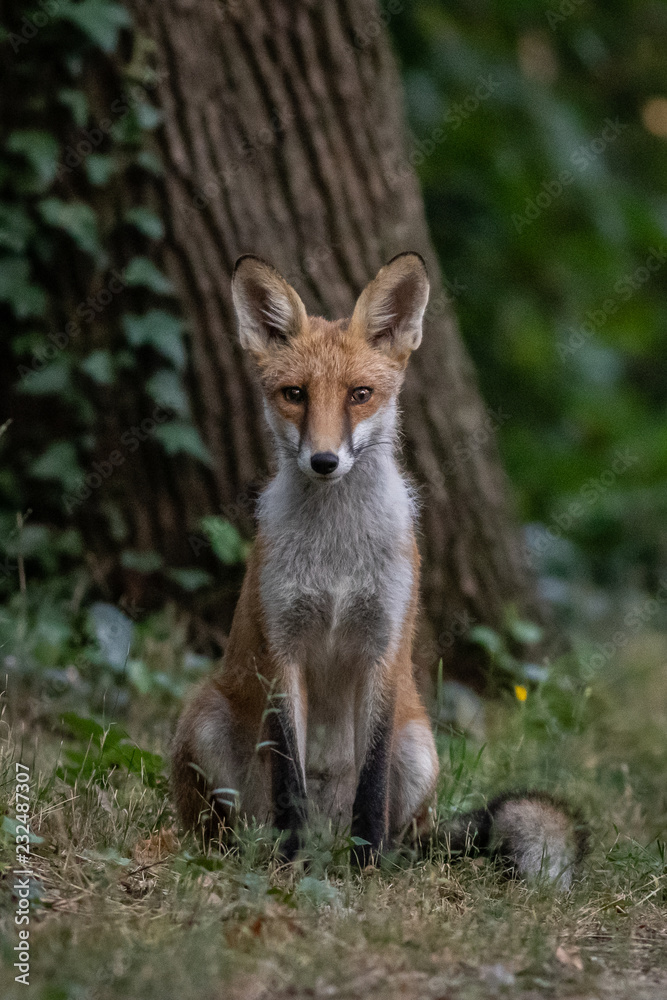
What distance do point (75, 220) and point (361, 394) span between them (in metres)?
2.81

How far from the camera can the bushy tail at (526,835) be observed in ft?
13.2

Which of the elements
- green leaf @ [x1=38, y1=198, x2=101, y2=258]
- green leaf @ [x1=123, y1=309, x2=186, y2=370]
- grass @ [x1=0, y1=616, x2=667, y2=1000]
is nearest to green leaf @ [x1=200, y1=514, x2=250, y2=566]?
green leaf @ [x1=123, y1=309, x2=186, y2=370]

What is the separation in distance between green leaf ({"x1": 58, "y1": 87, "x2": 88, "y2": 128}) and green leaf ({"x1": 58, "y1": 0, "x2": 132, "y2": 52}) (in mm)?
283

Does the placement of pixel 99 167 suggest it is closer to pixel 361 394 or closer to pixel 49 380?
pixel 49 380

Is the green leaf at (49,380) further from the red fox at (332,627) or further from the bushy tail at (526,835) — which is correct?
the bushy tail at (526,835)

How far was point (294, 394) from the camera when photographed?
13.3ft

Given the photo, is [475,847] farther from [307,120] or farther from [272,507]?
[307,120]

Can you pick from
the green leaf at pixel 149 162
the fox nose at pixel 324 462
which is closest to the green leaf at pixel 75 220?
the green leaf at pixel 149 162

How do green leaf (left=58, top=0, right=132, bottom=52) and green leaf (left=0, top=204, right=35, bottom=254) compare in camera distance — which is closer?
green leaf (left=58, top=0, right=132, bottom=52)

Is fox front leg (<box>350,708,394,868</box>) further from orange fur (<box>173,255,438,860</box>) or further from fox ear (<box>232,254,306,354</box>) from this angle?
fox ear (<box>232,254,306,354</box>)

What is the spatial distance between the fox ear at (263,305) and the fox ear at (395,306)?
0.25 meters

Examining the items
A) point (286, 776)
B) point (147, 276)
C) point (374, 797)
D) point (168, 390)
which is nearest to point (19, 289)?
point (147, 276)

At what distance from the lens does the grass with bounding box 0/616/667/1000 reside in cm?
287

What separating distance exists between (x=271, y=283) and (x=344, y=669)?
4.97ft
